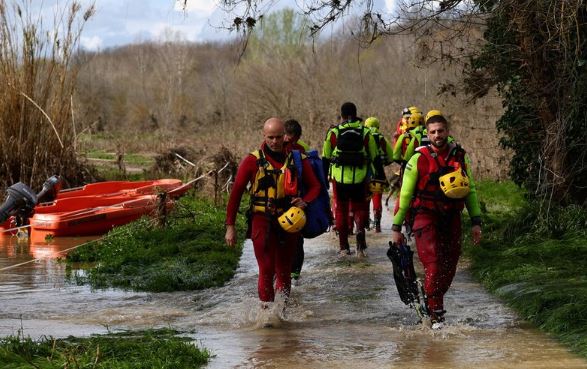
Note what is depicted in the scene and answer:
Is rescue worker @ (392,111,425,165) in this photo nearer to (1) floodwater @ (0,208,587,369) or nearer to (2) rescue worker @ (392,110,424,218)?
(2) rescue worker @ (392,110,424,218)

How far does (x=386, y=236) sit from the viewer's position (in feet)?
55.0

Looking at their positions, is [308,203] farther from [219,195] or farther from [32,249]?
[219,195]

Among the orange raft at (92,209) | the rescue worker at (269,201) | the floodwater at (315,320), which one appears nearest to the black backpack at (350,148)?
the floodwater at (315,320)

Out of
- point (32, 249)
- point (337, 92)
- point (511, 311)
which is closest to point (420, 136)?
point (511, 311)

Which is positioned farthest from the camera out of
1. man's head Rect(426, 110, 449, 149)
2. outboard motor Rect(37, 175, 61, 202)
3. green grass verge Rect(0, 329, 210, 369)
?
outboard motor Rect(37, 175, 61, 202)

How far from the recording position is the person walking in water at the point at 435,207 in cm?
924

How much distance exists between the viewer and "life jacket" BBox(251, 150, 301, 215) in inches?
386

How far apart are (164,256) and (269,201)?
4.83m

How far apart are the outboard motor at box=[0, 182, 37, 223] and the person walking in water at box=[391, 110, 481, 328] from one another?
30.4 feet

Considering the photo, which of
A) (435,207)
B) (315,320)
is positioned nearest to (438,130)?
(435,207)

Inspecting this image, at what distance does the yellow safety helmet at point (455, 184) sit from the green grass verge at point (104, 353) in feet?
8.27

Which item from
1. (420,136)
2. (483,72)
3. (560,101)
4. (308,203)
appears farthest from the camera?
(483,72)

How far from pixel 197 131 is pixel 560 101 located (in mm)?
35604

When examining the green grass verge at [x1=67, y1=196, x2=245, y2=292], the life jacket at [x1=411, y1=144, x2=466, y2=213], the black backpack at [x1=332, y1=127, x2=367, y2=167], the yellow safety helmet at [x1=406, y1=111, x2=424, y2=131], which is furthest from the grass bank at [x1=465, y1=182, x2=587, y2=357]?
the green grass verge at [x1=67, y1=196, x2=245, y2=292]
